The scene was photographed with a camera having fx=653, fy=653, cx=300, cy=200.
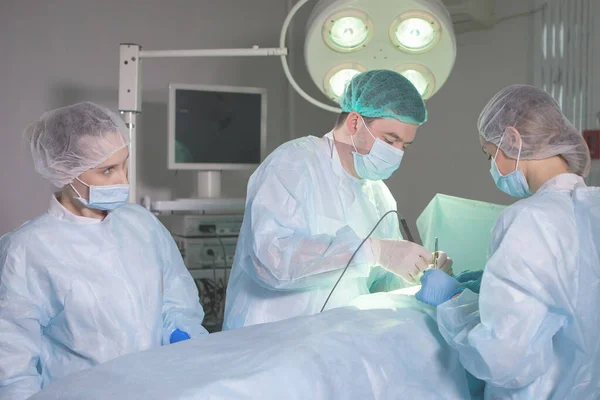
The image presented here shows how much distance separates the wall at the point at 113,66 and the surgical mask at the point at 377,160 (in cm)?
202

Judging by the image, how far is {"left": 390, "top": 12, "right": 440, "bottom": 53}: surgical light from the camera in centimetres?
190

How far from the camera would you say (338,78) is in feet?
6.60

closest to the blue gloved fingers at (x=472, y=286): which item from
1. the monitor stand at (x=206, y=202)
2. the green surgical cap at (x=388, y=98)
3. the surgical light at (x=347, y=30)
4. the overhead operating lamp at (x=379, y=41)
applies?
the green surgical cap at (x=388, y=98)

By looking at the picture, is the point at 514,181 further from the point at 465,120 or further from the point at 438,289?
the point at 465,120

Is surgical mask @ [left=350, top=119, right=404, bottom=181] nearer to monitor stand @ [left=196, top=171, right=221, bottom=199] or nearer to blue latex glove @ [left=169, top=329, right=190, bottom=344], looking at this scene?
blue latex glove @ [left=169, top=329, right=190, bottom=344]

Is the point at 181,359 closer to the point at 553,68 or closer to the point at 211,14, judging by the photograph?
the point at 553,68

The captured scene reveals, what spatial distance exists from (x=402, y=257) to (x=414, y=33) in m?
0.72

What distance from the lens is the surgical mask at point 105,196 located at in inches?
59.5

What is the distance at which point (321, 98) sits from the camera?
3900 millimetres

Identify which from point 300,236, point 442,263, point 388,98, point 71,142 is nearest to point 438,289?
point 442,263

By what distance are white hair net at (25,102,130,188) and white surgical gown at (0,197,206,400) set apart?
0.09 metres

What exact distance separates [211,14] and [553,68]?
1914mm

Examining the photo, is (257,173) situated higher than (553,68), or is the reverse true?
(553,68)

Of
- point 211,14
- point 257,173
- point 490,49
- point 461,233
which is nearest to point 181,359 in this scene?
point 257,173
